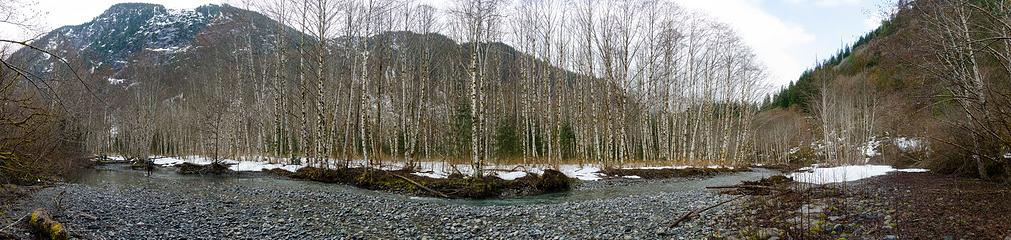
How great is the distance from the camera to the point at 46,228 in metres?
8.02

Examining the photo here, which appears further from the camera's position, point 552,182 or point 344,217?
point 552,182

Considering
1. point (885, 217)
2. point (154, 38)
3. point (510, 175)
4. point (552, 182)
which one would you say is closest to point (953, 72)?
point (885, 217)

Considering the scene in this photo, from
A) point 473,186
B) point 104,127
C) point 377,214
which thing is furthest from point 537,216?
point 104,127

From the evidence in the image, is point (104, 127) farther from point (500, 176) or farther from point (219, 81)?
point (500, 176)

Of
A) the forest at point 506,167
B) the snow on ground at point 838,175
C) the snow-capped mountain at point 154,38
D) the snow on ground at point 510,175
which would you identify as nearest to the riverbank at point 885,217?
the forest at point 506,167

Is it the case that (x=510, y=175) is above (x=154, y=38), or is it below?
below

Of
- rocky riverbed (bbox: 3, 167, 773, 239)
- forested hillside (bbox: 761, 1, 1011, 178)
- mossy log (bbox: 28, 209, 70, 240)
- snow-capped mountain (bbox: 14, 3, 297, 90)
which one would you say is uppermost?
snow-capped mountain (bbox: 14, 3, 297, 90)

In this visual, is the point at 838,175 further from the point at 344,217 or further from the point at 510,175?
the point at 344,217

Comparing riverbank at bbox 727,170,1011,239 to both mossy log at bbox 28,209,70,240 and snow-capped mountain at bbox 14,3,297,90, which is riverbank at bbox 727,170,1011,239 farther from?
snow-capped mountain at bbox 14,3,297,90

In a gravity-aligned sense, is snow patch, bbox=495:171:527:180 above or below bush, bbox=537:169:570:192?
above

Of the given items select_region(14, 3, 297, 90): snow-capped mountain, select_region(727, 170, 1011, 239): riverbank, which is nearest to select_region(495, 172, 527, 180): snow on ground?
select_region(727, 170, 1011, 239): riverbank

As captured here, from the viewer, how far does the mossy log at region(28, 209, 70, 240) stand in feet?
25.6

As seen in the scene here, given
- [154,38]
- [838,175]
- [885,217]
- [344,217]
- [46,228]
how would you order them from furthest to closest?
[154,38] → [838,175] → [344,217] → [46,228] → [885,217]

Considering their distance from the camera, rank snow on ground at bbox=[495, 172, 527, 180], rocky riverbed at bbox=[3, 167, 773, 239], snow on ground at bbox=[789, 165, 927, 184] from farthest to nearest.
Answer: snow on ground at bbox=[495, 172, 527, 180]
snow on ground at bbox=[789, 165, 927, 184]
rocky riverbed at bbox=[3, 167, 773, 239]
